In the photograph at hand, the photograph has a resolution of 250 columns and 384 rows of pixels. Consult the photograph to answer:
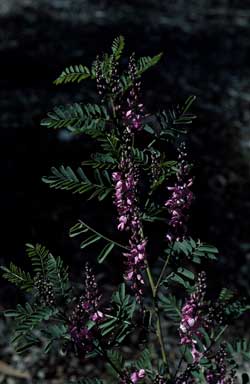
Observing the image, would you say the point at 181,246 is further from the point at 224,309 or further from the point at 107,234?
the point at 107,234

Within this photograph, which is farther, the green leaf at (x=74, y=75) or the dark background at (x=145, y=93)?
the dark background at (x=145, y=93)

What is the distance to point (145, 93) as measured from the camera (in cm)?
655

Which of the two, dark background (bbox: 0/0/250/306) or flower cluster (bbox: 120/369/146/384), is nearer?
flower cluster (bbox: 120/369/146/384)

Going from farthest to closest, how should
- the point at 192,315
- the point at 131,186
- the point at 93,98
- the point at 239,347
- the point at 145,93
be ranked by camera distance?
the point at 145,93 → the point at 93,98 → the point at 239,347 → the point at 192,315 → the point at 131,186

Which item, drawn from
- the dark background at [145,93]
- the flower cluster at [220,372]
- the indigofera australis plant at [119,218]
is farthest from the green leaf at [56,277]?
the dark background at [145,93]

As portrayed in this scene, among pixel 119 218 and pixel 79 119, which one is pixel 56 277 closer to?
pixel 119 218

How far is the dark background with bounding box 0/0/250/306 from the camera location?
4613 millimetres

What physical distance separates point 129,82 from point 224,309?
636 millimetres

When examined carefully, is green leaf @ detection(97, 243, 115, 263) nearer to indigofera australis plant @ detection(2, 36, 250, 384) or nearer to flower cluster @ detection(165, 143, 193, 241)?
indigofera australis plant @ detection(2, 36, 250, 384)

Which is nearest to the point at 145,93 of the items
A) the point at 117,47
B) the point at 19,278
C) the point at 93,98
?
Result: the point at 93,98

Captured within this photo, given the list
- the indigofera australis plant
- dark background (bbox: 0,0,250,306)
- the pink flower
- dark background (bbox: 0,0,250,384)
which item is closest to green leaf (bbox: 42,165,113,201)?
the indigofera australis plant

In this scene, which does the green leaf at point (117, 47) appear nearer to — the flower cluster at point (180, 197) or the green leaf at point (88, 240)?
the flower cluster at point (180, 197)

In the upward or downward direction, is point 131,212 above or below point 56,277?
above

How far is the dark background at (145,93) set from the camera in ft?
15.1
